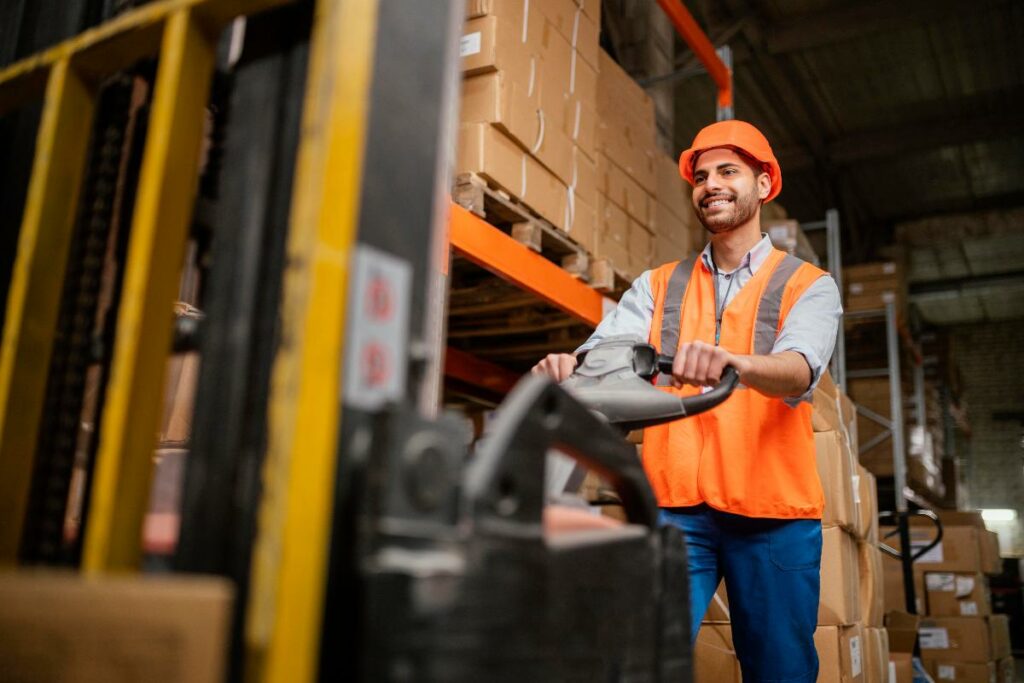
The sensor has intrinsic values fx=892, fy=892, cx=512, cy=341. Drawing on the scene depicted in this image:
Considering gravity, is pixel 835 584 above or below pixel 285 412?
below

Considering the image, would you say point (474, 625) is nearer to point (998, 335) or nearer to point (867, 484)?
point (867, 484)

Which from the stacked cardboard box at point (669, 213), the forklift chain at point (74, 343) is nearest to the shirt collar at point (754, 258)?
the forklift chain at point (74, 343)

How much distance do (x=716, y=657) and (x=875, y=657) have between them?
1274 millimetres

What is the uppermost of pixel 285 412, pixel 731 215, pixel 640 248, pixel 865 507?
pixel 640 248

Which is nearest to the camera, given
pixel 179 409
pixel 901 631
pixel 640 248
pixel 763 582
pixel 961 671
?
pixel 179 409

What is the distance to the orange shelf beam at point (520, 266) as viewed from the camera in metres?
3.31

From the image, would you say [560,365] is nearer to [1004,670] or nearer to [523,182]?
[523,182]

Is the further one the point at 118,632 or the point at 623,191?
the point at 623,191

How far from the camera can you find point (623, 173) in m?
4.67

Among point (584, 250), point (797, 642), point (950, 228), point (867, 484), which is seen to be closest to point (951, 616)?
point (867, 484)

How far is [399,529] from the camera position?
2.76 ft

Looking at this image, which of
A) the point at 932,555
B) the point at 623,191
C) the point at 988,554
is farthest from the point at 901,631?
the point at 623,191

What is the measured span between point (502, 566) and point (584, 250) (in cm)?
337

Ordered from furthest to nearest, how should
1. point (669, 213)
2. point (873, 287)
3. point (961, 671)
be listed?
1. point (873, 287)
2. point (961, 671)
3. point (669, 213)
